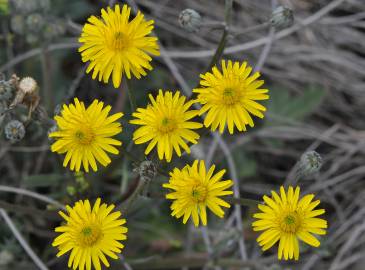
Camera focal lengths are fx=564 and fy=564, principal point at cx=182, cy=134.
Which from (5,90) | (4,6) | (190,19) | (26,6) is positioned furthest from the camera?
(4,6)

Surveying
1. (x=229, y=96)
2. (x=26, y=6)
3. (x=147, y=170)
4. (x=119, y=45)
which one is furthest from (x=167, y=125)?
(x=26, y=6)

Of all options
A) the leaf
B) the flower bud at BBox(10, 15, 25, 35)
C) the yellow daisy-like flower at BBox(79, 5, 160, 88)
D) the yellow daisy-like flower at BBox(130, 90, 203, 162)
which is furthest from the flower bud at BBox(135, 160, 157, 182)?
the flower bud at BBox(10, 15, 25, 35)

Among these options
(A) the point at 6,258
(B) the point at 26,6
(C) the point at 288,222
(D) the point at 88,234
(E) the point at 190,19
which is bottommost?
(D) the point at 88,234

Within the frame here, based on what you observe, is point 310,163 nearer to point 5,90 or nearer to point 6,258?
point 5,90

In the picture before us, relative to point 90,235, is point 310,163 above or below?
above

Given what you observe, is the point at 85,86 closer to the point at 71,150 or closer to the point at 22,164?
the point at 22,164

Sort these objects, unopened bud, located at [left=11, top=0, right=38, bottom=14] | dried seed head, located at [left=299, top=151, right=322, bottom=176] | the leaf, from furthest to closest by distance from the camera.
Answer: the leaf
unopened bud, located at [left=11, top=0, right=38, bottom=14]
dried seed head, located at [left=299, top=151, right=322, bottom=176]

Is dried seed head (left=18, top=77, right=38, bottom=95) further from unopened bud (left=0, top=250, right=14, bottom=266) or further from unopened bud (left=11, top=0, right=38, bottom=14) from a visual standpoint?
unopened bud (left=0, top=250, right=14, bottom=266)

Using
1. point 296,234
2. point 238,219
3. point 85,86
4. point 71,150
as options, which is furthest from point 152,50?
point 85,86
